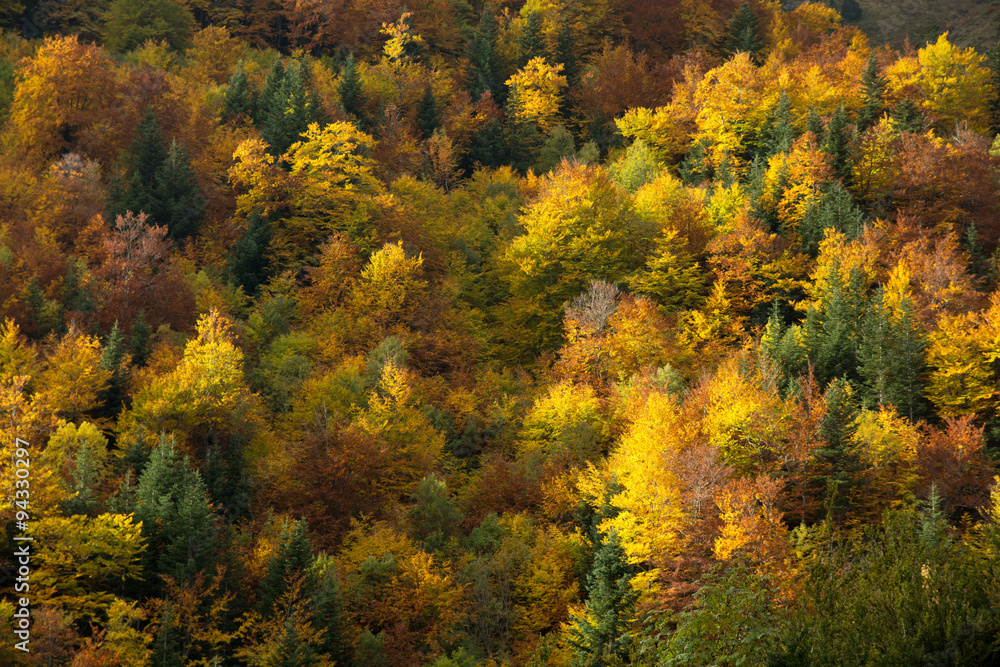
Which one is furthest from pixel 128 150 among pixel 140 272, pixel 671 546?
pixel 671 546

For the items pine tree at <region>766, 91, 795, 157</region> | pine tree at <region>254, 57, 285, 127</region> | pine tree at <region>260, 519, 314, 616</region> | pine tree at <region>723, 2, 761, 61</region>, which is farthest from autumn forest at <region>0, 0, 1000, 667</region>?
pine tree at <region>723, 2, 761, 61</region>

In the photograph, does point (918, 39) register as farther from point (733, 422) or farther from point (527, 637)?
point (527, 637)

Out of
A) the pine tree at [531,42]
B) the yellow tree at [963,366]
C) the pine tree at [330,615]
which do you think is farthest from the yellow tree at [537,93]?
the pine tree at [330,615]

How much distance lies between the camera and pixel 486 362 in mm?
62094

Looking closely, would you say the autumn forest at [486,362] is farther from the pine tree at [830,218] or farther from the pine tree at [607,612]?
the pine tree at [830,218]

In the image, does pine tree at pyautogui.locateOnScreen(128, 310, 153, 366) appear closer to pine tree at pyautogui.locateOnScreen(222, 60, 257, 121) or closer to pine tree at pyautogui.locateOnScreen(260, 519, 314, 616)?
pine tree at pyautogui.locateOnScreen(260, 519, 314, 616)

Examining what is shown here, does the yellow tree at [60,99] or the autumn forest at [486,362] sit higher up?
the yellow tree at [60,99]

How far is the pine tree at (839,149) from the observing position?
67.7 meters

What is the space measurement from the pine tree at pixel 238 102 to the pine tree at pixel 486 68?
2313 centimetres

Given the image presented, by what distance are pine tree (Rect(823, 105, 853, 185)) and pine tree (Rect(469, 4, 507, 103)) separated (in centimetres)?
3303

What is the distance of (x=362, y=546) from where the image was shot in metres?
Answer: 45.5

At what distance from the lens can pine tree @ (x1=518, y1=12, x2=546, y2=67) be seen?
93188 millimetres

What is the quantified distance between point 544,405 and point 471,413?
4990mm

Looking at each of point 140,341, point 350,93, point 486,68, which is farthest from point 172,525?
point 486,68
